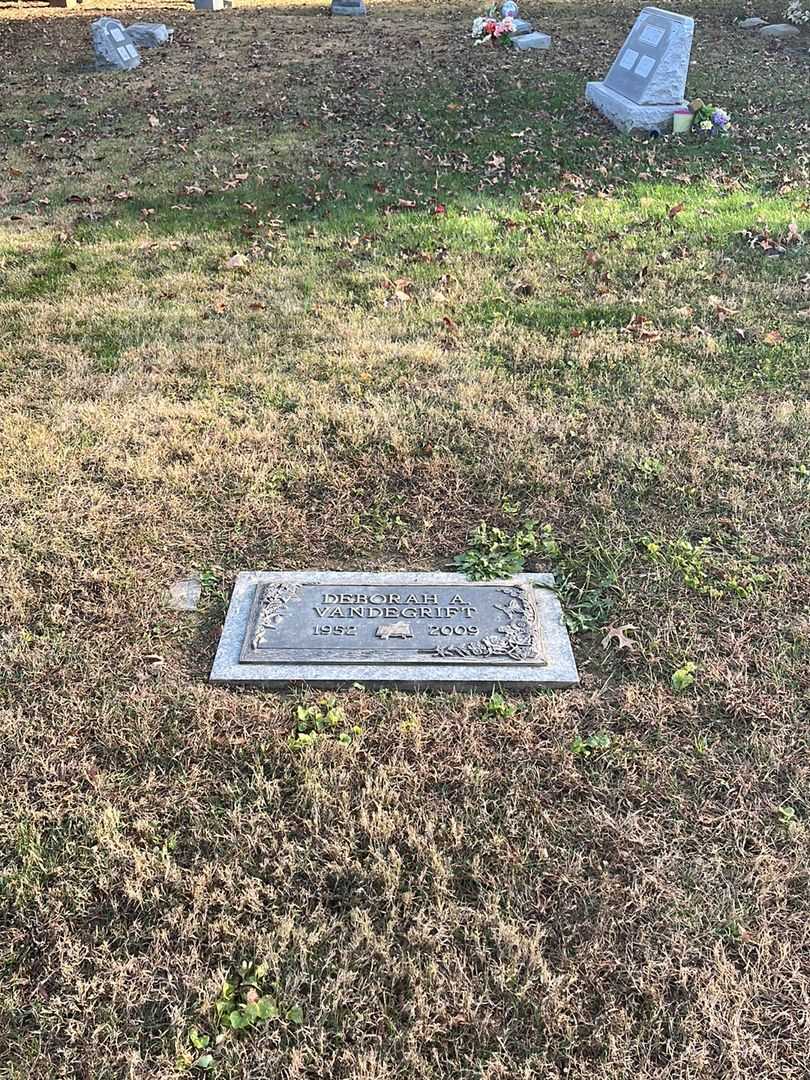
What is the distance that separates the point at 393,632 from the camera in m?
3.12

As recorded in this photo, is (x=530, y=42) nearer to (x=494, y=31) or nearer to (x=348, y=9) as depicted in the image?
(x=494, y=31)

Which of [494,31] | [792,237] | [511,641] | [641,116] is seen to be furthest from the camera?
[494,31]

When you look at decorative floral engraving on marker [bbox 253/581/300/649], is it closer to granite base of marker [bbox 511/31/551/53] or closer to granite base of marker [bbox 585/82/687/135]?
granite base of marker [bbox 585/82/687/135]

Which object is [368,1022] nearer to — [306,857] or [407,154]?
[306,857]

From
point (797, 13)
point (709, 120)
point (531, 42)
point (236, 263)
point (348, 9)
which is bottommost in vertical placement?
point (236, 263)

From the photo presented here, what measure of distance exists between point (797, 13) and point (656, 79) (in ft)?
22.1

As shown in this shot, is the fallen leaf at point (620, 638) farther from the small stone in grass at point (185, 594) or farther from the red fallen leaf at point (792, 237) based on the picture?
the red fallen leaf at point (792, 237)

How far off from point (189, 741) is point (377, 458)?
5.96 ft

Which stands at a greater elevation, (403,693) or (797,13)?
(797,13)

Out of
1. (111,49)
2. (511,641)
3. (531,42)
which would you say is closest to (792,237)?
(511,641)

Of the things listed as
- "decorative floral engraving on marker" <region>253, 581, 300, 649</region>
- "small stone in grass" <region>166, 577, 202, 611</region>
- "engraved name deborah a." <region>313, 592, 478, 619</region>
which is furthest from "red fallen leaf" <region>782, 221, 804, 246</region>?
"small stone in grass" <region>166, 577, 202, 611</region>

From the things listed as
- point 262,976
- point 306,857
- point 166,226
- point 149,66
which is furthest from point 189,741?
point 149,66

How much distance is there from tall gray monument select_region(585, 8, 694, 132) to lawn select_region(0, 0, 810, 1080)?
1631 mm

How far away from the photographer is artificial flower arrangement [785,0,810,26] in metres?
13.0
